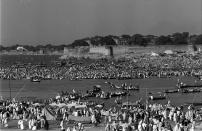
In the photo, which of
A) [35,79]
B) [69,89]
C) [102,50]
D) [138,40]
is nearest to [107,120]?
[69,89]

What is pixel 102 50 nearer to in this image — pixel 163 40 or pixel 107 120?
pixel 163 40

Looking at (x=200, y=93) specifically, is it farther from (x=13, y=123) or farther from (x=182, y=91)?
(x=13, y=123)

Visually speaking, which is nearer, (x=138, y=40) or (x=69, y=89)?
(x=69, y=89)

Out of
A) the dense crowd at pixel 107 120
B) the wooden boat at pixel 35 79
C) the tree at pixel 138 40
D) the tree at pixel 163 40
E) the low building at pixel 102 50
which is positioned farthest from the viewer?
the tree at pixel 163 40

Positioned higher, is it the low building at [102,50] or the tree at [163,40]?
the tree at [163,40]

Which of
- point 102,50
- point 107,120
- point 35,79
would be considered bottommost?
point 35,79

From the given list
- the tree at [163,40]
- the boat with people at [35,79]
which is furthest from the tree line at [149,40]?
the boat with people at [35,79]

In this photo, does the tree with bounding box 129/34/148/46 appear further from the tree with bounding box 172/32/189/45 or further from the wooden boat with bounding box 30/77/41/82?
the wooden boat with bounding box 30/77/41/82

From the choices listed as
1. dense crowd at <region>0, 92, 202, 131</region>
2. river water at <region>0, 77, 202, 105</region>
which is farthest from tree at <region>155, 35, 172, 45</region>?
dense crowd at <region>0, 92, 202, 131</region>

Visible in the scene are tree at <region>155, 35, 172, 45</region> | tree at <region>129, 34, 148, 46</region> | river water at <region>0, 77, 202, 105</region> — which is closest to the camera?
river water at <region>0, 77, 202, 105</region>

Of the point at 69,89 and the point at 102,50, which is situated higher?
the point at 102,50

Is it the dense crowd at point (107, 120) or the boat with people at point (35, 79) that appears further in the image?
the boat with people at point (35, 79)

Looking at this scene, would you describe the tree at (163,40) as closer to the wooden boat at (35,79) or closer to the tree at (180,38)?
the tree at (180,38)
